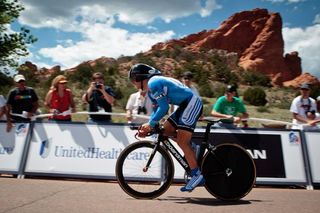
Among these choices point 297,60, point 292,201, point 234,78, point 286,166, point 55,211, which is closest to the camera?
point 55,211

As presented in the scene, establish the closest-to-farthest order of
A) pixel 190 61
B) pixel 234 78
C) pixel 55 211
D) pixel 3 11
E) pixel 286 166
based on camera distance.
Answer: pixel 55 211 → pixel 286 166 → pixel 3 11 → pixel 234 78 → pixel 190 61

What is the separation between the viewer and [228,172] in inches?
203

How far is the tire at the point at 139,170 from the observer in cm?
497

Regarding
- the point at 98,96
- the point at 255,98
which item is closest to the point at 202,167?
the point at 98,96

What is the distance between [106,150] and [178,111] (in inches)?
100

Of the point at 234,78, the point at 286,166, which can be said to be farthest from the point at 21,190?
the point at 234,78

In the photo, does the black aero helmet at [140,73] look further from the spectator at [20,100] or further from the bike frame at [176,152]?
the spectator at [20,100]

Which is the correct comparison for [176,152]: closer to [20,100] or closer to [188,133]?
[188,133]

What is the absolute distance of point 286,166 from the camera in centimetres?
689

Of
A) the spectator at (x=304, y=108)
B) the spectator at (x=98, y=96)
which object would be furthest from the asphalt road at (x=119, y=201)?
the spectator at (x=98, y=96)

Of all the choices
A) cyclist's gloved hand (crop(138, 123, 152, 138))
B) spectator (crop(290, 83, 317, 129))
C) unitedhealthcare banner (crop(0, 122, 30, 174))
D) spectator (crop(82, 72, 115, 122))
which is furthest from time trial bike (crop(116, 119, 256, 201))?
spectator (crop(290, 83, 317, 129))

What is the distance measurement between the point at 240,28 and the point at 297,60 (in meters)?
19.7

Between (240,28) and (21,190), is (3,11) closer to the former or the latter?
(21,190)

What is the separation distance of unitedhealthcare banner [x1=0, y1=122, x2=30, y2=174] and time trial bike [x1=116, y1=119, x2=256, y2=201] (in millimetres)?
3165
